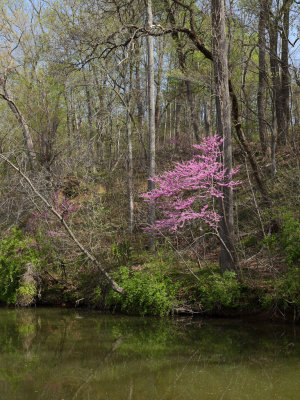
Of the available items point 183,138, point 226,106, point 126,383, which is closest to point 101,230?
point 226,106

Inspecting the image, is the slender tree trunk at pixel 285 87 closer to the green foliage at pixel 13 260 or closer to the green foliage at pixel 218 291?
the green foliage at pixel 218 291

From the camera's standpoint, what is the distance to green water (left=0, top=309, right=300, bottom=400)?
577 centimetres

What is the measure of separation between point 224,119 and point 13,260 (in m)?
7.82

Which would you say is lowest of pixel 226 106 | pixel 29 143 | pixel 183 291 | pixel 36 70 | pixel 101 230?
pixel 183 291

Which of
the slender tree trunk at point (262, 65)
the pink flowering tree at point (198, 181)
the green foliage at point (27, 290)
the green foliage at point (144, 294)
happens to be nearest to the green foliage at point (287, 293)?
the pink flowering tree at point (198, 181)

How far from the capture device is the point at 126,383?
20.0 ft

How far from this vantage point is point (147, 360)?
23.9ft

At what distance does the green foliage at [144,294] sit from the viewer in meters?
10.6

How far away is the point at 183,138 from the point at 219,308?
13.2 m

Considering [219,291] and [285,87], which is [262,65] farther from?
[219,291]

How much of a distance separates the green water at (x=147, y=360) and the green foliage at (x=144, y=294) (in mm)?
363

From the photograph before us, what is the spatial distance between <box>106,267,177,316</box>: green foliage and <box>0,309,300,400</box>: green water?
0.36m

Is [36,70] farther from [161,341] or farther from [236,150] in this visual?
[161,341]

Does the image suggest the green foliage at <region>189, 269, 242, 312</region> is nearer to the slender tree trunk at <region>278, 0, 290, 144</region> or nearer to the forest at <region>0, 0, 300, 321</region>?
the forest at <region>0, 0, 300, 321</region>
